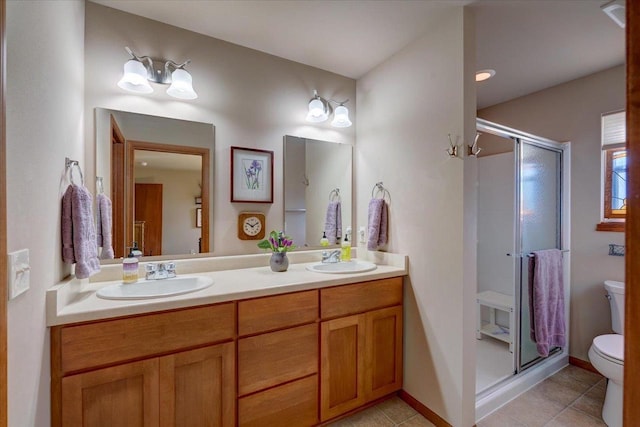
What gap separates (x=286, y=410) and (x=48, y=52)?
1908 mm

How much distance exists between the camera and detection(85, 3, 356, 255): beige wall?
163 centimetres

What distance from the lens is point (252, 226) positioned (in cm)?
206

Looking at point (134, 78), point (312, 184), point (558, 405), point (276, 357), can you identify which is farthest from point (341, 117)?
point (558, 405)

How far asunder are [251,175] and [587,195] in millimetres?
2649

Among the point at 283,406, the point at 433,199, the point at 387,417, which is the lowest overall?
the point at 387,417

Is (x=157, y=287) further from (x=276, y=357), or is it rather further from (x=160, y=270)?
(x=276, y=357)

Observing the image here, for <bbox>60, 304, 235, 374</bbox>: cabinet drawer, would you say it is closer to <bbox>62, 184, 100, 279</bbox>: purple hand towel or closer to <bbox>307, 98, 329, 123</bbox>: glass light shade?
<bbox>62, 184, 100, 279</bbox>: purple hand towel

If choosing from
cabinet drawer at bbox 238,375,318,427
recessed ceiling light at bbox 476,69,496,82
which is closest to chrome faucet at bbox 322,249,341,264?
cabinet drawer at bbox 238,375,318,427

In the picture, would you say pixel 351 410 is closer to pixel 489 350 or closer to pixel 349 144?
pixel 489 350

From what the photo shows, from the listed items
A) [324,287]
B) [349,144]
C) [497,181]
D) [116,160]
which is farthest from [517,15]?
[116,160]

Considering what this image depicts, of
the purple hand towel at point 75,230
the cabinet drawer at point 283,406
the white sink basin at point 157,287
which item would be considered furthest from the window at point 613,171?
the purple hand towel at point 75,230

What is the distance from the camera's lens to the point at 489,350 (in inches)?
101

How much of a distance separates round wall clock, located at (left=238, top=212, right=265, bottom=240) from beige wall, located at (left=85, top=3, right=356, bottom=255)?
3 cm

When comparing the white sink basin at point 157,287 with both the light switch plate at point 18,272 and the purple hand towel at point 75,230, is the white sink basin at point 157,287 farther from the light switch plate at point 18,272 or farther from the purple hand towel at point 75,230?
Answer: the light switch plate at point 18,272
